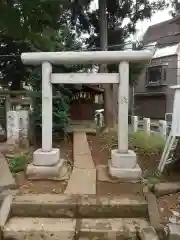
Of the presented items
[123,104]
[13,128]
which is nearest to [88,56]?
[123,104]

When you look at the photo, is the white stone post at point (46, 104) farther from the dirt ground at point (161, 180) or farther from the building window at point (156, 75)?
the building window at point (156, 75)

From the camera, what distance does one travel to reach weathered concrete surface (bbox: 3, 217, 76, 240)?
368 centimetres

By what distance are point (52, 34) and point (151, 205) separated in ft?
9.11

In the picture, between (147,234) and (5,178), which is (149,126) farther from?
(147,234)

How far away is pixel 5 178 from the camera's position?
5.13m

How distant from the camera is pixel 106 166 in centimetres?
604

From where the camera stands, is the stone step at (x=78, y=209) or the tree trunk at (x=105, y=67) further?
the tree trunk at (x=105, y=67)

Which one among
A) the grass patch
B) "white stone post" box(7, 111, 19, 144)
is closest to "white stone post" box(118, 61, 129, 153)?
the grass patch

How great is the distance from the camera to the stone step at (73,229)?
3689 mm

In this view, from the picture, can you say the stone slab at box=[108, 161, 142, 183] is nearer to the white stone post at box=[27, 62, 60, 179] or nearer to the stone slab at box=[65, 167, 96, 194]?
the stone slab at box=[65, 167, 96, 194]

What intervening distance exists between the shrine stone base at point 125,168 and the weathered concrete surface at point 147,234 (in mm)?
1547

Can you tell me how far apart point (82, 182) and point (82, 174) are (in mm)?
404

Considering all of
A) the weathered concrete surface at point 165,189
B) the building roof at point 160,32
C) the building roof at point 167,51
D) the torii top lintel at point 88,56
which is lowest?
the weathered concrete surface at point 165,189

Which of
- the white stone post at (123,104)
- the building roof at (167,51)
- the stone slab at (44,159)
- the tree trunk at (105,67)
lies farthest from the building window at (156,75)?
the stone slab at (44,159)
